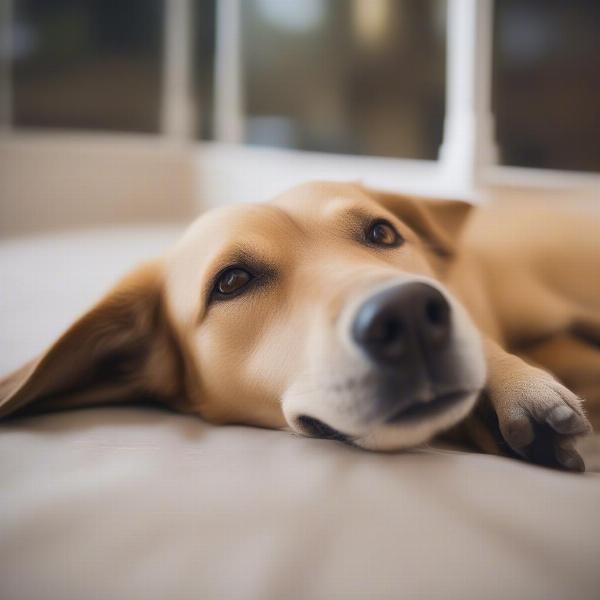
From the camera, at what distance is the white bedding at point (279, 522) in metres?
0.65

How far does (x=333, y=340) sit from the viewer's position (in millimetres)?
972

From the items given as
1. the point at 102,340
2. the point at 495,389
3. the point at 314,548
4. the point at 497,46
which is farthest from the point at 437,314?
the point at 497,46

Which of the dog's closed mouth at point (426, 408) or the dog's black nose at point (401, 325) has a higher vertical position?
the dog's black nose at point (401, 325)

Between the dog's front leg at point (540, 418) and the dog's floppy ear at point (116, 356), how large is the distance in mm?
711

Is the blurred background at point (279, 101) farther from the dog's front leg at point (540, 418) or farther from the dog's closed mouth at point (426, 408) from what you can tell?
the dog's closed mouth at point (426, 408)

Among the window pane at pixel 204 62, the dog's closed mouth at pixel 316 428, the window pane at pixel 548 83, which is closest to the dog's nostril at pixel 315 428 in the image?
the dog's closed mouth at pixel 316 428

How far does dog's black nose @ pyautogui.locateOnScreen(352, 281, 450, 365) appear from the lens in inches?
34.5

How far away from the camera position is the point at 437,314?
92cm

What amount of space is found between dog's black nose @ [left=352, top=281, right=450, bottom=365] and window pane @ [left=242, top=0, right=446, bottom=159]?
218 cm

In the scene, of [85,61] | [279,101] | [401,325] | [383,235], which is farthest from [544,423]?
[85,61]

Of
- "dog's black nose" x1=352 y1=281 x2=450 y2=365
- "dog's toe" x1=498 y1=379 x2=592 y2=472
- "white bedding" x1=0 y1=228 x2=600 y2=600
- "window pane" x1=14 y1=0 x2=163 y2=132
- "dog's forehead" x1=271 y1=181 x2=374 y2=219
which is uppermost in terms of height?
"window pane" x1=14 y1=0 x2=163 y2=132

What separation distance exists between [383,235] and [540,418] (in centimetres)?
55

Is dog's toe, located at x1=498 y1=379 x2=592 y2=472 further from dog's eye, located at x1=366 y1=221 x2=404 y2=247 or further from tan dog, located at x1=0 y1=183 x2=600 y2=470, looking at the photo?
dog's eye, located at x1=366 y1=221 x2=404 y2=247

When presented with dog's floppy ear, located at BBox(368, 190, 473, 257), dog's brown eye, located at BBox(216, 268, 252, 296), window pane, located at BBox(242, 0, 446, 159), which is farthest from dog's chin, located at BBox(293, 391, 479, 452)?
window pane, located at BBox(242, 0, 446, 159)
